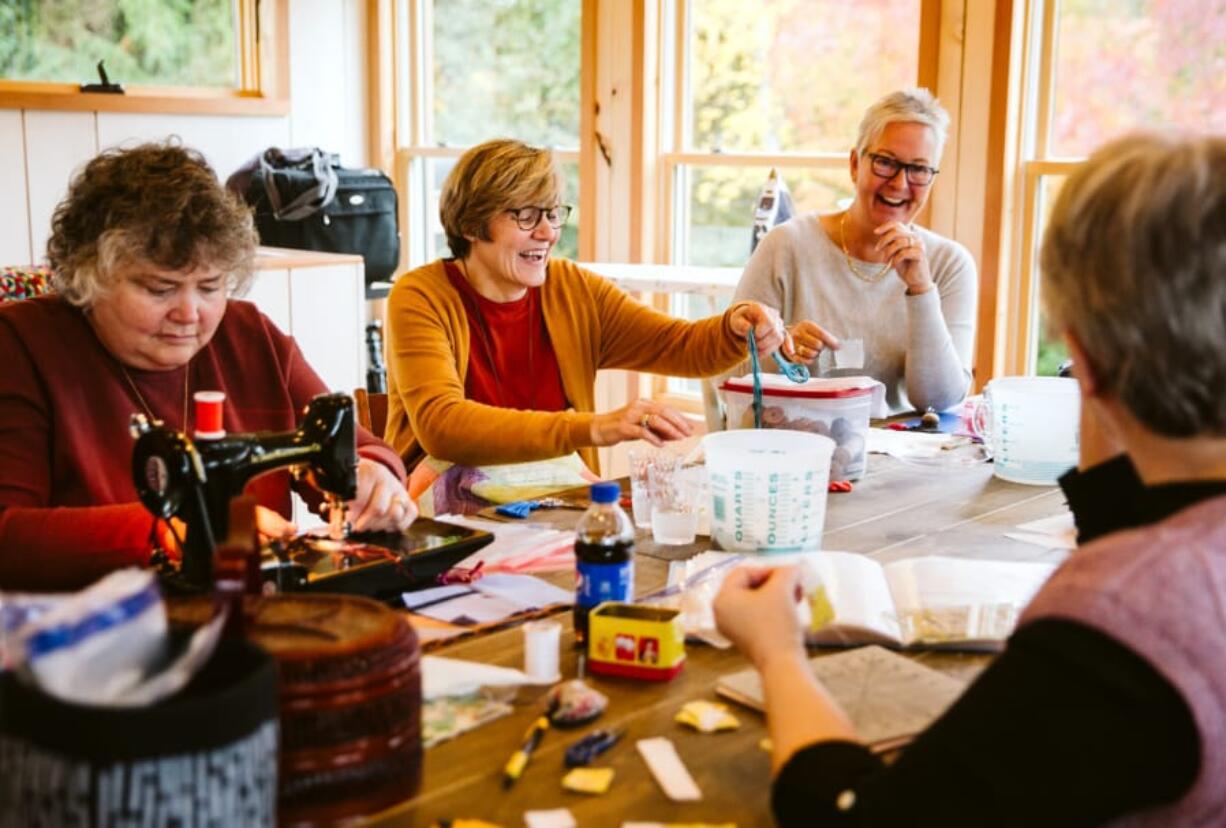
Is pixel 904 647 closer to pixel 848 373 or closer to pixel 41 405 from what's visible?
pixel 41 405

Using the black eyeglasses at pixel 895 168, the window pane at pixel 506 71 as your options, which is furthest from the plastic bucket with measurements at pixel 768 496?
the window pane at pixel 506 71

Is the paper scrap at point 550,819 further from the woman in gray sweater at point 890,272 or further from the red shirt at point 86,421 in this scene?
the woman in gray sweater at point 890,272

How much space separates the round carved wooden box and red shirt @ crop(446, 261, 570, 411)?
167cm

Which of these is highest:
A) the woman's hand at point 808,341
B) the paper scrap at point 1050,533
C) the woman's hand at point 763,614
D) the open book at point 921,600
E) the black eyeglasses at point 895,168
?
the black eyeglasses at point 895,168

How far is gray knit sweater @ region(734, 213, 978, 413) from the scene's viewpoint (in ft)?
10.7

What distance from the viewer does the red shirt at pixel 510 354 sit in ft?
9.25

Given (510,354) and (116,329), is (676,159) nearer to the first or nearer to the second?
(510,354)

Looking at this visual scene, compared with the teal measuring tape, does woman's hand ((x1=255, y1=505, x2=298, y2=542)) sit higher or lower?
lower

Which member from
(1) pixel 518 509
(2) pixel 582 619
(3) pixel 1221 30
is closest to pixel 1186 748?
(2) pixel 582 619

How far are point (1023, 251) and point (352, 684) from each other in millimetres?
3146

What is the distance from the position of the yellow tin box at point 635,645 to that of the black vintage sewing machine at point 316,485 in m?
0.39

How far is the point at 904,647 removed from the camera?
5.05 ft

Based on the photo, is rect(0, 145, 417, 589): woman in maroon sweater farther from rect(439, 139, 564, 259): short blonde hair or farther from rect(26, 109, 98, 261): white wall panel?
rect(26, 109, 98, 261): white wall panel

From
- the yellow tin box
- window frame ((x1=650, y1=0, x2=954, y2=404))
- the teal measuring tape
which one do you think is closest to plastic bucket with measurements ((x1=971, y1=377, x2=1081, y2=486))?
the teal measuring tape
